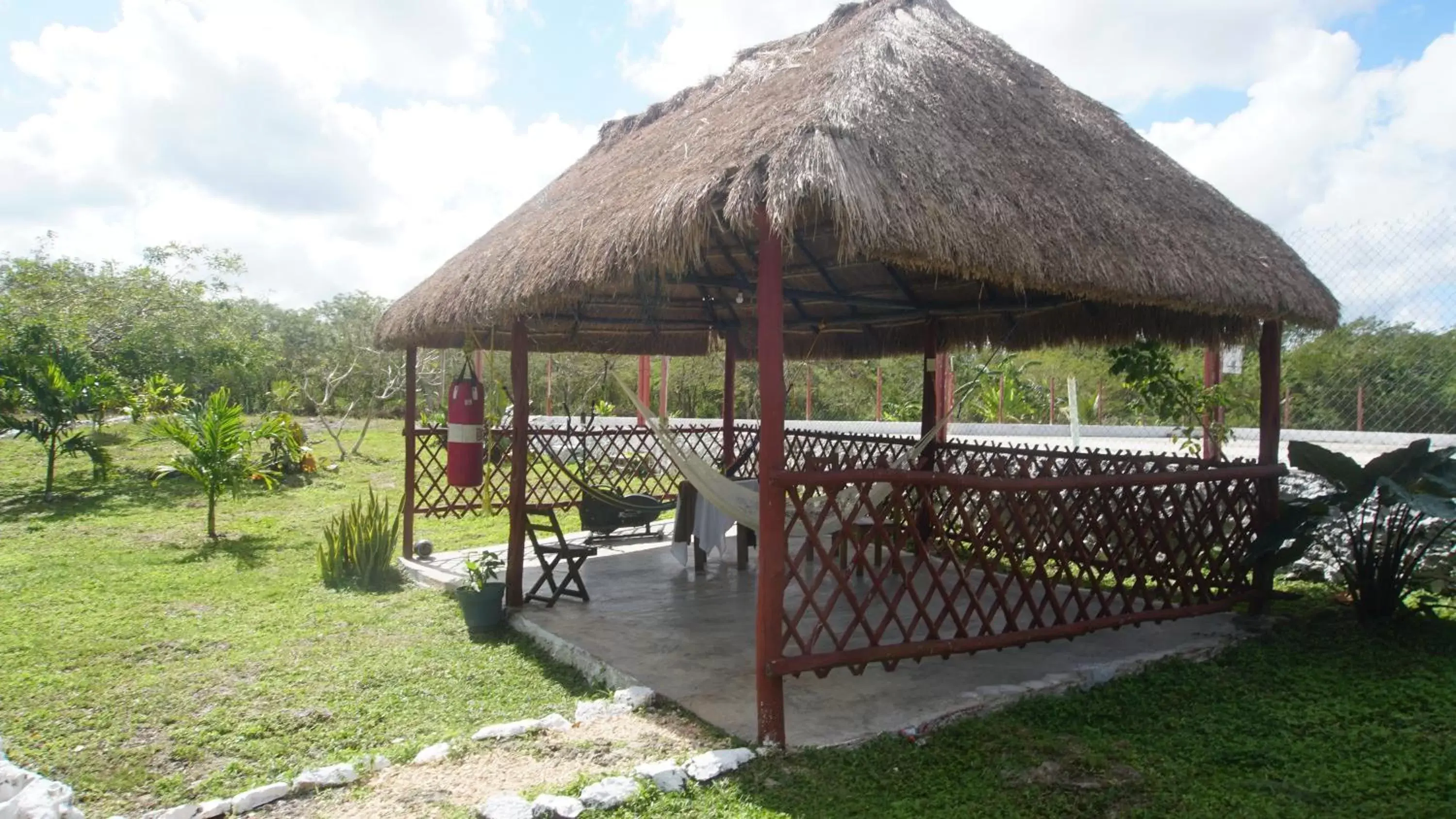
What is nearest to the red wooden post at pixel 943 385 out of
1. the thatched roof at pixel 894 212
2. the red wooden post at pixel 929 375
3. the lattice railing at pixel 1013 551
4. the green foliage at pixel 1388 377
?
the red wooden post at pixel 929 375

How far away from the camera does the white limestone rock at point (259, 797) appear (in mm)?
2389

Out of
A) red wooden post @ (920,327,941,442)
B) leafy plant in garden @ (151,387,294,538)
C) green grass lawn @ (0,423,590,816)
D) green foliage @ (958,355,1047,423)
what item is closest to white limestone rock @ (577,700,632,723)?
green grass lawn @ (0,423,590,816)

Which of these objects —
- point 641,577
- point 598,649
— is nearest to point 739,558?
point 641,577

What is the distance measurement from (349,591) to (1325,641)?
4985mm

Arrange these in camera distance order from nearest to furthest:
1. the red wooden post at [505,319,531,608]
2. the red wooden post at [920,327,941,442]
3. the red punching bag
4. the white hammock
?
the white hammock → the red wooden post at [505,319,531,608] → the red punching bag → the red wooden post at [920,327,941,442]

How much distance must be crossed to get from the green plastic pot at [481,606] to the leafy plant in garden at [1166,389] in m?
3.75

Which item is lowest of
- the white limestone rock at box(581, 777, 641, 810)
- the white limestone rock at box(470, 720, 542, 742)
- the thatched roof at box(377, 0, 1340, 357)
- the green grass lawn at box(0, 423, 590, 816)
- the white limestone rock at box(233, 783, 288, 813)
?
the green grass lawn at box(0, 423, 590, 816)

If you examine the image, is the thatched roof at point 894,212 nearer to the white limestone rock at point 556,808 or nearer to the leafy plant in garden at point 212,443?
the white limestone rock at point 556,808

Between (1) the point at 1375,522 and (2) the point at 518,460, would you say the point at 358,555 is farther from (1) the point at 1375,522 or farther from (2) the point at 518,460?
(1) the point at 1375,522

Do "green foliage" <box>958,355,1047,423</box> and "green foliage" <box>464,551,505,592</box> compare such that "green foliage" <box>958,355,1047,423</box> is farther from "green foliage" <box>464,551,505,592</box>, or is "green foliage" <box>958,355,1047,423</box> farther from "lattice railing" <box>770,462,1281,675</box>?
"green foliage" <box>464,551,505,592</box>

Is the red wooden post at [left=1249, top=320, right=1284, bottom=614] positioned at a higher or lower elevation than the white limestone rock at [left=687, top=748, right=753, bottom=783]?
higher

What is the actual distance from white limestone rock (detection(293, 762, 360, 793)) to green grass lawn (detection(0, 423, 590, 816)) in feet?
A: 0.68

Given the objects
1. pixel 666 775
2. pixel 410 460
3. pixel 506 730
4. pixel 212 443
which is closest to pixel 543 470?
pixel 212 443

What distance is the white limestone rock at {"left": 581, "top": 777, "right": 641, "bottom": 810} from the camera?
235 cm
